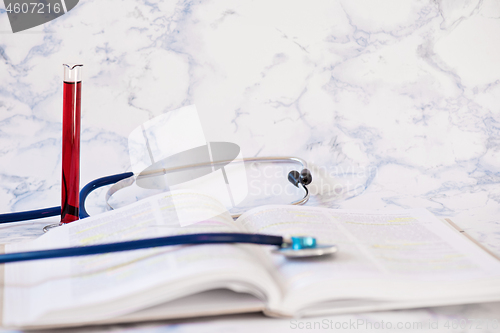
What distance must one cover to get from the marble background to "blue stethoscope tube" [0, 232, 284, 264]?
1.19 ft

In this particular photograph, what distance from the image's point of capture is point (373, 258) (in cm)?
56

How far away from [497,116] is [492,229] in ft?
1.18

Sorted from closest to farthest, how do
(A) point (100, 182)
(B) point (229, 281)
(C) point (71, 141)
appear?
1. (B) point (229, 281)
2. (C) point (71, 141)
3. (A) point (100, 182)

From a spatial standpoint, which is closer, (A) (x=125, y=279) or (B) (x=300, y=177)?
(A) (x=125, y=279)

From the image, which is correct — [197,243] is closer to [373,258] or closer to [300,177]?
[373,258]

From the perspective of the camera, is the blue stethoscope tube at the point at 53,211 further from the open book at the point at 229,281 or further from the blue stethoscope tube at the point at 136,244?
the blue stethoscope tube at the point at 136,244

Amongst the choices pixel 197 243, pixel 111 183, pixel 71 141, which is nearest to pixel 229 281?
pixel 197 243

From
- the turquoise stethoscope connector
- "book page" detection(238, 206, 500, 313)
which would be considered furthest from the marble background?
"book page" detection(238, 206, 500, 313)

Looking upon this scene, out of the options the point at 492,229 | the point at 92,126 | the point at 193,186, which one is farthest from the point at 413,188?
A: the point at 92,126

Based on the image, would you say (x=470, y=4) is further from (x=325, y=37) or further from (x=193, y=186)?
(x=193, y=186)

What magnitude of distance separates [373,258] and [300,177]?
41 cm

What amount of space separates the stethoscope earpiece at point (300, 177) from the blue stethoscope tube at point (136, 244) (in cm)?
43

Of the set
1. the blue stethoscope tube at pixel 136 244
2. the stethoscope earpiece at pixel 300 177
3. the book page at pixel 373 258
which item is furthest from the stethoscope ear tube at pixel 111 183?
the blue stethoscope tube at pixel 136 244

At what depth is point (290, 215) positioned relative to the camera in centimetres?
69
